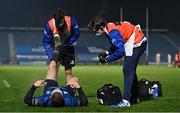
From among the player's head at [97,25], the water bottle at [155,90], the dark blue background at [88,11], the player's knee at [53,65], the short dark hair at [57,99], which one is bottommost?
the water bottle at [155,90]

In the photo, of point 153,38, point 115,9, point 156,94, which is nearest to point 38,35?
point 115,9

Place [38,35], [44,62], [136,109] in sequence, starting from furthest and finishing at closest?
[38,35] < [44,62] < [136,109]

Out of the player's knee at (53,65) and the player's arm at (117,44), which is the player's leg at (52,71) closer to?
the player's knee at (53,65)

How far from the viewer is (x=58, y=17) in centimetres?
967

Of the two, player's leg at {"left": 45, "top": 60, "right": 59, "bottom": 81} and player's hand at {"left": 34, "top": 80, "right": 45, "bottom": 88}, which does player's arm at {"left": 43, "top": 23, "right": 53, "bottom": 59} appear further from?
player's hand at {"left": 34, "top": 80, "right": 45, "bottom": 88}

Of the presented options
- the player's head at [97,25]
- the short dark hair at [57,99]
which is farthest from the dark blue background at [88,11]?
the short dark hair at [57,99]

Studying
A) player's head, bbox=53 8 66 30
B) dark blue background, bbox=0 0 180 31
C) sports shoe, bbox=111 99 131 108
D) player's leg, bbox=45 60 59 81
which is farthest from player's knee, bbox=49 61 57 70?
dark blue background, bbox=0 0 180 31

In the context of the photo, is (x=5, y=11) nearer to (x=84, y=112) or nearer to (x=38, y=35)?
(x=38, y=35)

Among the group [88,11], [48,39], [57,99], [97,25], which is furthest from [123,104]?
[88,11]

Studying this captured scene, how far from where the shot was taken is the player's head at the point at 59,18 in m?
9.60

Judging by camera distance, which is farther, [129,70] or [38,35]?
[38,35]

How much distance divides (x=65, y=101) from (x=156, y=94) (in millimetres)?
3555

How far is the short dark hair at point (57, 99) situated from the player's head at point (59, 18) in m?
1.92

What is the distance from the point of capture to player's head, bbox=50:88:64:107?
27.2ft
